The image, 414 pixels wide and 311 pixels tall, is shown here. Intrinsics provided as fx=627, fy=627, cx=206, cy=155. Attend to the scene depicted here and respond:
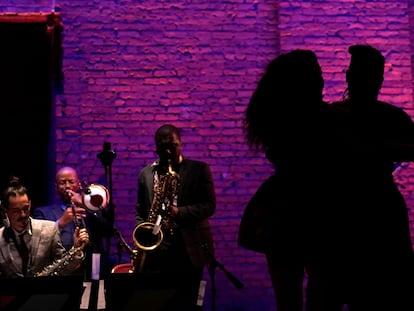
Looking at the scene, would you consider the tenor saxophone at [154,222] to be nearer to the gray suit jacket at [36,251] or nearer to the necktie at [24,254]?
the gray suit jacket at [36,251]

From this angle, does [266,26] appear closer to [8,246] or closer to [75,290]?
[8,246]

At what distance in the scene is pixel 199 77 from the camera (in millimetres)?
6699

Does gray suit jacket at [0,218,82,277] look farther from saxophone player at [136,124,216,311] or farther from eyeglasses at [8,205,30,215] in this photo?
saxophone player at [136,124,216,311]

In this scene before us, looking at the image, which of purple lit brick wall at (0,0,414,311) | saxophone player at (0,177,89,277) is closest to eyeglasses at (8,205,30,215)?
saxophone player at (0,177,89,277)

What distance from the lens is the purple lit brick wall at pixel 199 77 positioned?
6.61 meters

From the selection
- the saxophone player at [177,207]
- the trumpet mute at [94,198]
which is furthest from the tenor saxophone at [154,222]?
the trumpet mute at [94,198]

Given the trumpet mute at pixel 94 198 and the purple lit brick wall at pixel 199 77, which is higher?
the purple lit brick wall at pixel 199 77

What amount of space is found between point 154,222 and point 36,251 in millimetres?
1011

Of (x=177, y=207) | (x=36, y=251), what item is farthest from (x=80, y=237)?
(x=177, y=207)

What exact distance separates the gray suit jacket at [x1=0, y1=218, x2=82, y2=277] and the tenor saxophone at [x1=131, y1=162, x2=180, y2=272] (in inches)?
21.3

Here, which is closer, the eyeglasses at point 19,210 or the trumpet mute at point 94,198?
the eyeglasses at point 19,210

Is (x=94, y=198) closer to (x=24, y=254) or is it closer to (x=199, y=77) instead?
(x=24, y=254)

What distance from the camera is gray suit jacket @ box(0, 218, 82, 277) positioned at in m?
4.95

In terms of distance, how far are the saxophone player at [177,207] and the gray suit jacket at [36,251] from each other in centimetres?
72
